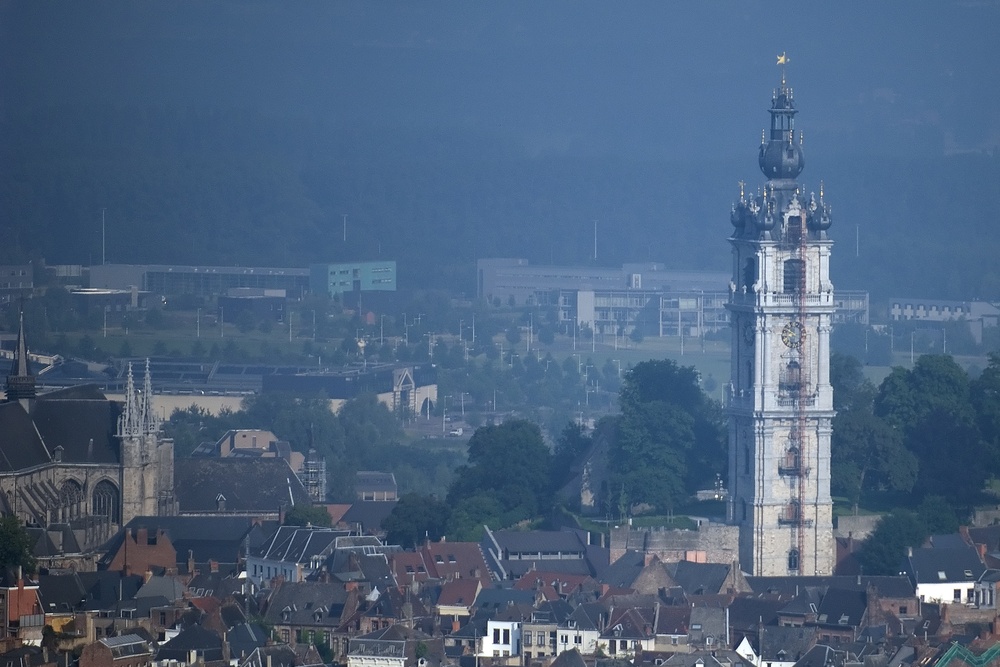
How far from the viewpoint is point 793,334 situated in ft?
212

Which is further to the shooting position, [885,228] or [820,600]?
[885,228]

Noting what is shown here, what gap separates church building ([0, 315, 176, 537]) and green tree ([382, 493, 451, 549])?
6440 mm

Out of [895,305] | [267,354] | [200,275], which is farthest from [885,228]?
[267,354]

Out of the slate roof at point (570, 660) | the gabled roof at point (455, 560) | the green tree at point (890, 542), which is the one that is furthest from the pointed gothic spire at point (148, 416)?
the slate roof at point (570, 660)

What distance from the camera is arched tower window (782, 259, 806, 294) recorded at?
6438 centimetres

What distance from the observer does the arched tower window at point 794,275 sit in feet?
211

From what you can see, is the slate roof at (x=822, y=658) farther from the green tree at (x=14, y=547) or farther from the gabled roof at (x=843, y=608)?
the green tree at (x=14, y=547)

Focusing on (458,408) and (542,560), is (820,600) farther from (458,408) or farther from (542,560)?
(458,408)

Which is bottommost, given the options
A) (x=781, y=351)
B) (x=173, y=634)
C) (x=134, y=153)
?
(x=173, y=634)

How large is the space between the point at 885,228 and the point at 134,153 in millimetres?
42196

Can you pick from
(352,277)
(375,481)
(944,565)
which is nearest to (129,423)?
(944,565)

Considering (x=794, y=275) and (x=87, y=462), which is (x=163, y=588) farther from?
(x=794, y=275)

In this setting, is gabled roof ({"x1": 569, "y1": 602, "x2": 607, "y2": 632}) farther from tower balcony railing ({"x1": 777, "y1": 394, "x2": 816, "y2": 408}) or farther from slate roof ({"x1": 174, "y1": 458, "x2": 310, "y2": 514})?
slate roof ({"x1": 174, "y1": 458, "x2": 310, "y2": 514})

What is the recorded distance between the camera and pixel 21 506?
7075 cm
